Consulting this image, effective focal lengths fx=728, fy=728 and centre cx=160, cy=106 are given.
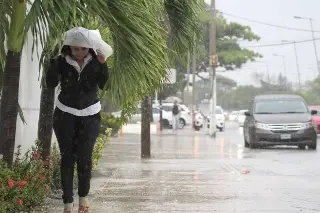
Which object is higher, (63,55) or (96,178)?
(63,55)

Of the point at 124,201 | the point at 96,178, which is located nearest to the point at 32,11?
the point at 124,201

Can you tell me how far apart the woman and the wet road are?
1395 mm

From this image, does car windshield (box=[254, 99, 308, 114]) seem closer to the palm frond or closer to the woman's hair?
the palm frond

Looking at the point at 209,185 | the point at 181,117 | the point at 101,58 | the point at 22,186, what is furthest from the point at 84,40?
the point at 181,117

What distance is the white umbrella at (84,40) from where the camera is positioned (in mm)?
5977

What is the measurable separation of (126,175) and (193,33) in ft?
10.7

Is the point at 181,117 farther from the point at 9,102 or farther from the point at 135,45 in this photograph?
the point at 135,45

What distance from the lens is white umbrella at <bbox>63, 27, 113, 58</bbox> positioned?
5977 millimetres

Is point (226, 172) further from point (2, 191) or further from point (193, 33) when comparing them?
point (2, 191)

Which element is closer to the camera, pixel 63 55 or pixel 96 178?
pixel 63 55

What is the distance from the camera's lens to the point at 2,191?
6.07 meters

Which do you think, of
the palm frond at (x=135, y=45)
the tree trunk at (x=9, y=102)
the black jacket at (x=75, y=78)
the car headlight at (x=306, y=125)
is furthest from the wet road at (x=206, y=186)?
the car headlight at (x=306, y=125)

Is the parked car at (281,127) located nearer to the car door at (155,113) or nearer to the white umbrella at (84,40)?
the white umbrella at (84,40)

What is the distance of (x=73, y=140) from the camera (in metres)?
6.06
